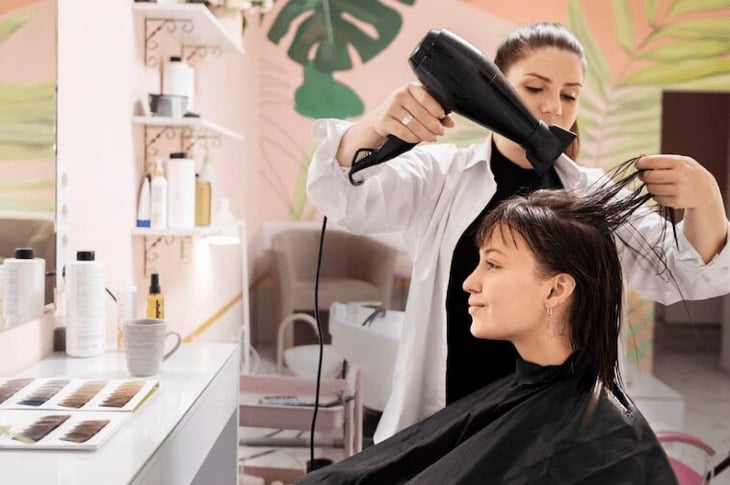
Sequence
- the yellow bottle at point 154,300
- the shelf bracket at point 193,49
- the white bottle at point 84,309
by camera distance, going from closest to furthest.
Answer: the white bottle at point 84,309 → the yellow bottle at point 154,300 → the shelf bracket at point 193,49

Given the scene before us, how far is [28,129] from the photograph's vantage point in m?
1.66

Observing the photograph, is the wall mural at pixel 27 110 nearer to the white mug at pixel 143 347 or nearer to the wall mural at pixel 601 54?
the white mug at pixel 143 347

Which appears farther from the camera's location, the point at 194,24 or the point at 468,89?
the point at 194,24

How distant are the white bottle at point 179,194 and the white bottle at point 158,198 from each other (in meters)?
0.03

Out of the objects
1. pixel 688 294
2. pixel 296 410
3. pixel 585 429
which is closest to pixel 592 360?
pixel 585 429

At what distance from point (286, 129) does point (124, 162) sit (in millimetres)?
3582

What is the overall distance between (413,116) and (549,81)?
0.33 metres

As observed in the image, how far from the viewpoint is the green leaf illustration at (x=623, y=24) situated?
568cm

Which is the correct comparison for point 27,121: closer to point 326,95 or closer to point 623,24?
point 326,95

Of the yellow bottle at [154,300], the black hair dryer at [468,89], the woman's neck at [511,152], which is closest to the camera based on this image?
the black hair dryer at [468,89]

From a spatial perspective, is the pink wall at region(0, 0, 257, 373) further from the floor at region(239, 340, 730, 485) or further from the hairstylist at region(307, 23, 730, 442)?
the floor at region(239, 340, 730, 485)

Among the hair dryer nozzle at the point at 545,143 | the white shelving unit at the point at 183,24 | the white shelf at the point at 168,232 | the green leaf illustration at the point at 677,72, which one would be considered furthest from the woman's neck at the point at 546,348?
the green leaf illustration at the point at 677,72

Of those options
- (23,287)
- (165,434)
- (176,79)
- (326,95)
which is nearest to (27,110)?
(23,287)

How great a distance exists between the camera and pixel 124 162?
229 centimetres
